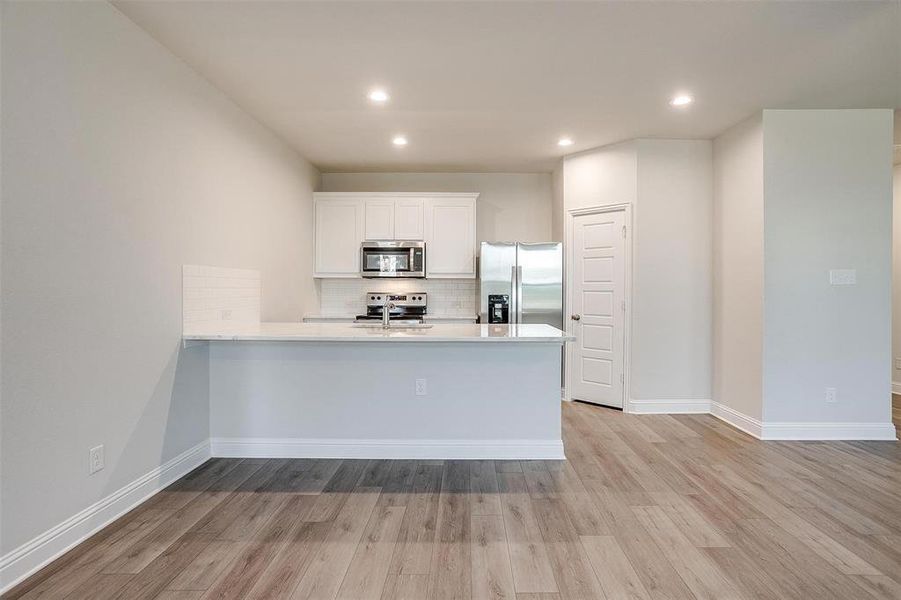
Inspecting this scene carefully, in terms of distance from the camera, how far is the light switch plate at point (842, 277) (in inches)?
143

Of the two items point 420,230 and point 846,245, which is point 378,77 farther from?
point 846,245

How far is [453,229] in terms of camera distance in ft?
17.5

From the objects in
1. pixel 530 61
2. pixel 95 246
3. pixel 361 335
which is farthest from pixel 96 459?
pixel 530 61

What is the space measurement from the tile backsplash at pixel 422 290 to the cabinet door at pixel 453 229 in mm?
371

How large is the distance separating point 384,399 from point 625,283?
2.69 m

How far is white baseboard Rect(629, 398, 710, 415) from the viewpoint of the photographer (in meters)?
4.42

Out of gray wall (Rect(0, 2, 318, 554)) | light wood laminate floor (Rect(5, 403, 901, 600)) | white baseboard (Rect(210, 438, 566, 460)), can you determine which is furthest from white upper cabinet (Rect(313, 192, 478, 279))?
light wood laminate floor (Rect(5, 403, 901, 600))

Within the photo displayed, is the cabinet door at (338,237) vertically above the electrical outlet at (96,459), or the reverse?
the cabinet door at (338,237)

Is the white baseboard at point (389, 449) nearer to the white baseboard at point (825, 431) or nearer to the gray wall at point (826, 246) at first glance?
the white baseboard at point (825, 431)

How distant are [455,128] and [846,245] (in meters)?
3.31

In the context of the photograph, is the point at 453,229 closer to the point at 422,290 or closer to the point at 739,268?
the point at 422,290

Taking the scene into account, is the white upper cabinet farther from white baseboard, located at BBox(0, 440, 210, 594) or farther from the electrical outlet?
the electrical outlet

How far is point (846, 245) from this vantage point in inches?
143

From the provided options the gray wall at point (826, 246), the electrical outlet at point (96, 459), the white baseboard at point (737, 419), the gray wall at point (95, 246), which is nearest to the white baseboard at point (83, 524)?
the gray wall at point (95, 246)
